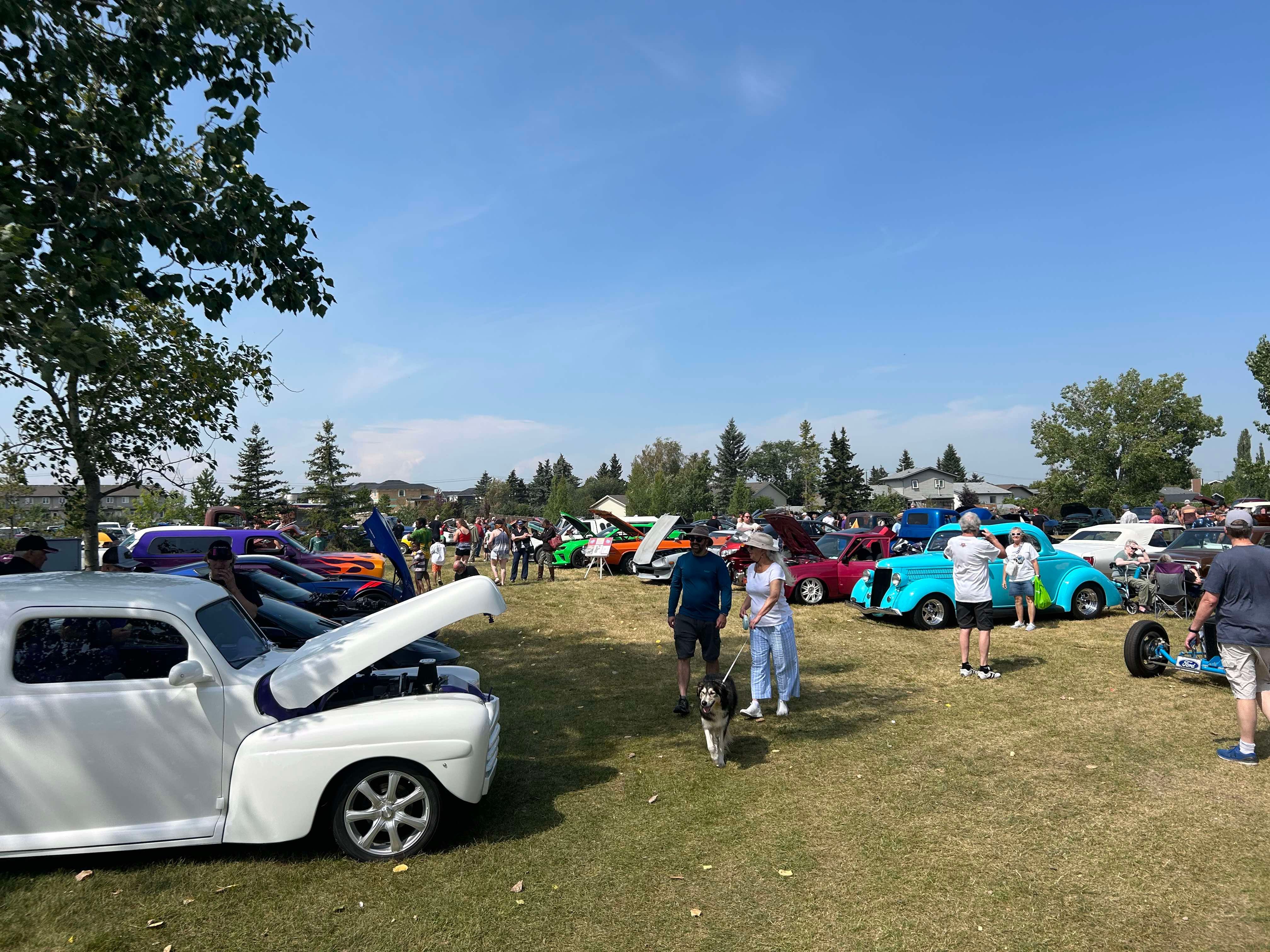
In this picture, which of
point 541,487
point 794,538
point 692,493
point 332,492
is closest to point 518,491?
point 541,487

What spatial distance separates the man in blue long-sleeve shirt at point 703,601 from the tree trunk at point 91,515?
640cm

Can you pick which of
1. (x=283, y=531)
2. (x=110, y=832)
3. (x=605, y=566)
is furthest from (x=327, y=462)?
(x=110, y=832)

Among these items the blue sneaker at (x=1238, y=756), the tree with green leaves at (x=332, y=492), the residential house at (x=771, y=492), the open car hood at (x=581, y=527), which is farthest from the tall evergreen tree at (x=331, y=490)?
the residential house at (x=771, y=492)

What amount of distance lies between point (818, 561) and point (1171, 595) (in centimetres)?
591

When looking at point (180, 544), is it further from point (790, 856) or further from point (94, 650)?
point (790, 856)

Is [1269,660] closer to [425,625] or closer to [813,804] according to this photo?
[813,804]

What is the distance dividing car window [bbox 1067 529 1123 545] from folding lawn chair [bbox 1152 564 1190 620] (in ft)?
21.7

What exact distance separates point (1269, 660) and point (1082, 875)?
2.84m

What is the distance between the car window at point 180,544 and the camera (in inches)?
599

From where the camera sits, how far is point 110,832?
412cm

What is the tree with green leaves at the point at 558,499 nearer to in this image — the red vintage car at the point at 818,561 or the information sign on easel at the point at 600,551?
the information sign on easel at the point at 600,551

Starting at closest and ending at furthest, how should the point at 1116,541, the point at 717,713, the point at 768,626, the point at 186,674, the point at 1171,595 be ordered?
the point at 186,674 < the point at 717,713 < the point at 768,626 < the point at 1171,595 < the point at 1116,541

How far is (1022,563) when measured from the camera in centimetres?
1180

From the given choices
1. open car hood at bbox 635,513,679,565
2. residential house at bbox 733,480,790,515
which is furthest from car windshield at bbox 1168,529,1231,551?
residential house at bbox 733,480,790,515
